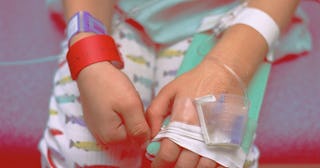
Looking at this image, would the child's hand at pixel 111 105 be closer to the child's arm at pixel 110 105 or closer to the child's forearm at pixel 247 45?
the child's arm at pixel 110 105

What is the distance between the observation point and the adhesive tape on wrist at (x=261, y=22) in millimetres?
805

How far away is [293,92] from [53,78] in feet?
1.45

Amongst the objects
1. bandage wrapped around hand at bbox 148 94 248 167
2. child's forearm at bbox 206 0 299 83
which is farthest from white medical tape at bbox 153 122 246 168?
child's forearm at bbox 206 0 299 83

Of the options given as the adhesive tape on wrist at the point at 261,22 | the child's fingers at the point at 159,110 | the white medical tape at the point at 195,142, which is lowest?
the white medical tape at the point at 195,142

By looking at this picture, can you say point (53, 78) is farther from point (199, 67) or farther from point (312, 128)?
point (312, 128)

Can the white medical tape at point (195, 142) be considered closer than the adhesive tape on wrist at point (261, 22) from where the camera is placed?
Yes

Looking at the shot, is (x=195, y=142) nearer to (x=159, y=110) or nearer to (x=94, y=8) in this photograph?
(x=159, y=110)

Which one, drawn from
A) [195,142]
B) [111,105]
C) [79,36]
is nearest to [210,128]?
[195,142]

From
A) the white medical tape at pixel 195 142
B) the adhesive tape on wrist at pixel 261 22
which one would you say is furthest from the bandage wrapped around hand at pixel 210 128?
the adhesive tape on wrist at pixel 261 22

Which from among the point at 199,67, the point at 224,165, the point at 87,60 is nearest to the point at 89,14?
the point at 87,60

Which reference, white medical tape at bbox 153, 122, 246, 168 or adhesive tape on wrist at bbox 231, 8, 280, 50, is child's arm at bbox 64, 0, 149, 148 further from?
adhesive tape on wrist at bbox 231, 8, 280, 50

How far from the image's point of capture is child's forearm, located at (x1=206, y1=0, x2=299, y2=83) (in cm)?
79

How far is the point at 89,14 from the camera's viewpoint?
836 mm

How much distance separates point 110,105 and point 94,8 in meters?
0.20
